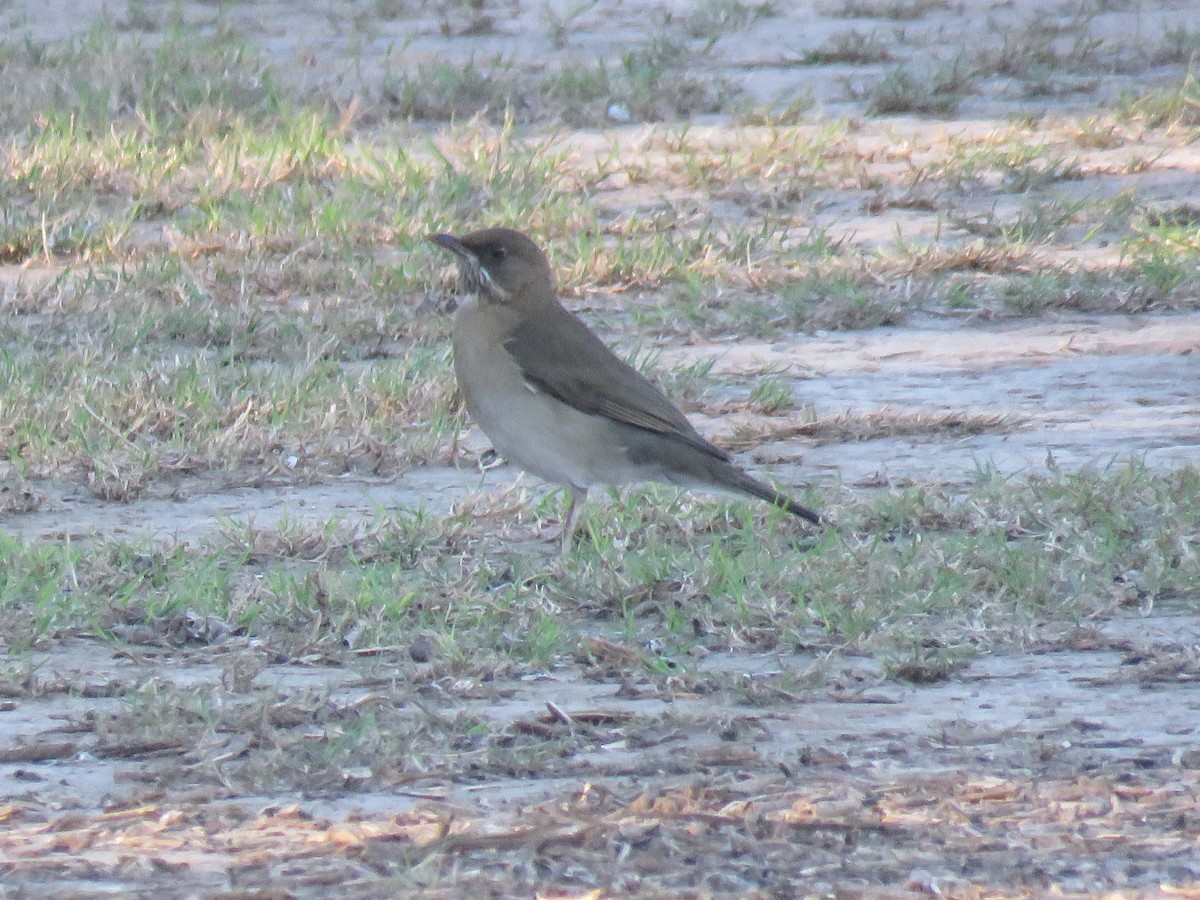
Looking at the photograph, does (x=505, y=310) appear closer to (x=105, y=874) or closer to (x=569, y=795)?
(x=569, y=795)

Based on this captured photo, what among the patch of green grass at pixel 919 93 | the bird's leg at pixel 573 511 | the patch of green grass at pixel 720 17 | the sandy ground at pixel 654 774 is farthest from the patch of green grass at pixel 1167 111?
the bird's leg at pixel 573 511

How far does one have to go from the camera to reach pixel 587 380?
22.1 feet

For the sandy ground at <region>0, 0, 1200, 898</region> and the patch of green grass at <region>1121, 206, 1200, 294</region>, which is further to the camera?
the patch of green grass at <region>1121, 206, 1200, 294</region>

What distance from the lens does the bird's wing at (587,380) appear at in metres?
6.66

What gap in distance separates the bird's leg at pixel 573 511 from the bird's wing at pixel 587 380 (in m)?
0.25

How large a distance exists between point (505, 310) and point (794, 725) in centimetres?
253

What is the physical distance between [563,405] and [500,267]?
551 mm

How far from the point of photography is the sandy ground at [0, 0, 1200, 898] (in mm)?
3793

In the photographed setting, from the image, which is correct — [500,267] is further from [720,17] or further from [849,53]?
[720,17]

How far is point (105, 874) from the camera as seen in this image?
3783mm

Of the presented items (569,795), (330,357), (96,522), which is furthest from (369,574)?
(330,357)

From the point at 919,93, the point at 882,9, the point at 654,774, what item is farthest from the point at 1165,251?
the point at 654,774

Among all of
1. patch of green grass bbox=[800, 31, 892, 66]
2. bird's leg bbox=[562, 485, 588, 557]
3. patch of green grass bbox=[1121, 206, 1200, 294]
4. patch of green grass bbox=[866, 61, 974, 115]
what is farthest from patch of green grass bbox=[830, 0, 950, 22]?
bird's leg bbox=[562, 485, 588, 557]

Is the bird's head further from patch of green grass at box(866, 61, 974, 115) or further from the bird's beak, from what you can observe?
patch of green grass at box(866, 61, 974, 115)
